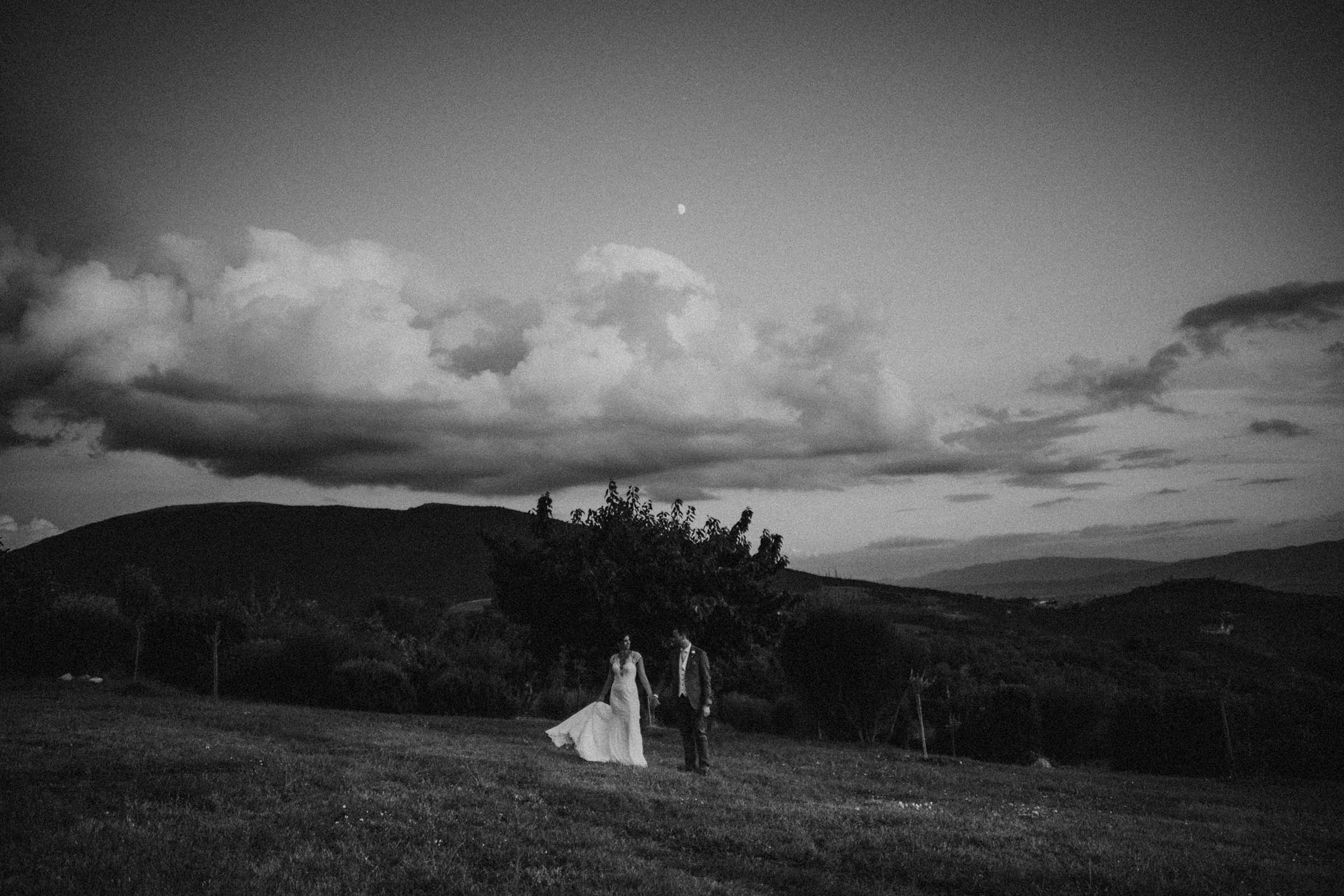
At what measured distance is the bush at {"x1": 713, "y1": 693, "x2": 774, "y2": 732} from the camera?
4206 centimetres

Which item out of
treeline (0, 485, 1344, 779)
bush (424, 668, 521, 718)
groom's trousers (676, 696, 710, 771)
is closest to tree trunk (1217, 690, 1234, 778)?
treeline (0, 485, 1344, 779)

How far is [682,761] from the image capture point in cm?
1908

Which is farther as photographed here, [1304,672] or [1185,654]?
[1185,654]

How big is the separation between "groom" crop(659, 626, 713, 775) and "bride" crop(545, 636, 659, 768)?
1387 mm

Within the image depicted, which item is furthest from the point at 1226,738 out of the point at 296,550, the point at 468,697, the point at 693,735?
the point at 296,550

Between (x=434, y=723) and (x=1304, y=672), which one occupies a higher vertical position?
(x=434, y=723)

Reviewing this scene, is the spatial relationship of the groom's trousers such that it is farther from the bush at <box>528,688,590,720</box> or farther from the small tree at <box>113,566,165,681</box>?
the small tree at <box>113,566,165,681</box>

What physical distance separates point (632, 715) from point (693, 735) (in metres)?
1.81

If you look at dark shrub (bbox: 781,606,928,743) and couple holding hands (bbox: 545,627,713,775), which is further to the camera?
dark shrub (bbox: 781,606,928,743)

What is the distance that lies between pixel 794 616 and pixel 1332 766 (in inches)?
839

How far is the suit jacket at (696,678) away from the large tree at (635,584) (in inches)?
325

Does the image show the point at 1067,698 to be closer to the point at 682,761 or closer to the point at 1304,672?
the point at 682,761

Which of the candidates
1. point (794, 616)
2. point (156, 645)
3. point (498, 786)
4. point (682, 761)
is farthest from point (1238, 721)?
point (156, 645)

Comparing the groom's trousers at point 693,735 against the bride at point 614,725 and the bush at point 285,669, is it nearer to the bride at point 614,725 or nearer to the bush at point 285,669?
the bride at point 614,725
